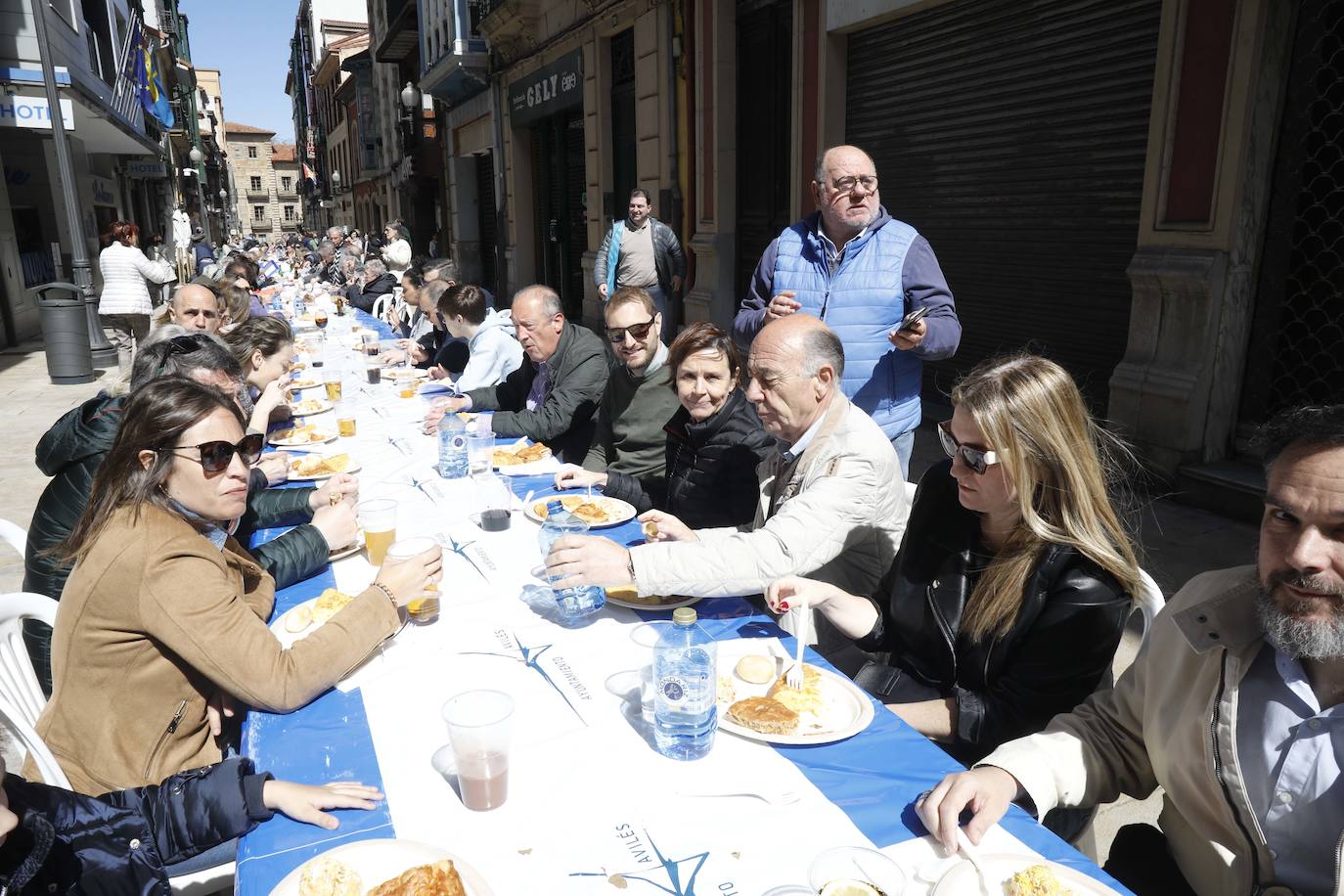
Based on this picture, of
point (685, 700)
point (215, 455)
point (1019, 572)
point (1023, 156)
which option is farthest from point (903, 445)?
point (1023, 156)

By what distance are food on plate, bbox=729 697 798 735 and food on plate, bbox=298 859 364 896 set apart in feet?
2.29

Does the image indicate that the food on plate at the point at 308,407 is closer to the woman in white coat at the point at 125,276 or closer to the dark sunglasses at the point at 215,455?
the dark sunglasses at the point at 215,455

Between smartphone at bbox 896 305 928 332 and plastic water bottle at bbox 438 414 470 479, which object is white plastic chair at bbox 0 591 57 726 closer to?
plastic water bottle at bbox 438 414 470 479

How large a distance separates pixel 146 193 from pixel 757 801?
39.8 metres

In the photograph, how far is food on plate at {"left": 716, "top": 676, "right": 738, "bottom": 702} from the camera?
1719mm

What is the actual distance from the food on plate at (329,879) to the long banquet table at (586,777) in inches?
3.3

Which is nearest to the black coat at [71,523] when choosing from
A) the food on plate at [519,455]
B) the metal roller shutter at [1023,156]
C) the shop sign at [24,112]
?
the food on plate at [519,455]

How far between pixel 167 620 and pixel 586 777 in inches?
35.6

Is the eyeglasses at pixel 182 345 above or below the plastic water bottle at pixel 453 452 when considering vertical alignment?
above

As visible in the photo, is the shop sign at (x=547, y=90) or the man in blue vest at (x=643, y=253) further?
the shop sign at (x=547, y=90)

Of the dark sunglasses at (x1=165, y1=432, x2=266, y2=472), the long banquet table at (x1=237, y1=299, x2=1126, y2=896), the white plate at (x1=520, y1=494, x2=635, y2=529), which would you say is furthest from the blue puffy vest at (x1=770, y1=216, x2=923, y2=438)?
the dark sunglasses at (x1=165, y1=432, x2=266, y2=472)

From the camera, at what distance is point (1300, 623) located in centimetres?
136

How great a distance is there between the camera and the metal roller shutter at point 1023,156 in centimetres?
514

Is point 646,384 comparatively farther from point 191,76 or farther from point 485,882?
point 191,76
